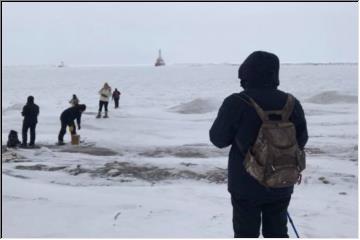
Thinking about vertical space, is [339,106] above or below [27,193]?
above

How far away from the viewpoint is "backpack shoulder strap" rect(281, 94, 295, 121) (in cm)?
345

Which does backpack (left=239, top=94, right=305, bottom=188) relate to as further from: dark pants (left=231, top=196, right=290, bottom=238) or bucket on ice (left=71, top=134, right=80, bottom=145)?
bucket on ice (left=71, top=134, right=80, bottom=145)

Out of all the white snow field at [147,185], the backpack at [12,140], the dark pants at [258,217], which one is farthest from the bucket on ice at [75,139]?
the dark pants at [258,217]

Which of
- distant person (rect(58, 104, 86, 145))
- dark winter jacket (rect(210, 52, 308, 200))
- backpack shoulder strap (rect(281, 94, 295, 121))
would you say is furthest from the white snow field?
backpack shoulder strap (rect(281, 94, 295, 121))

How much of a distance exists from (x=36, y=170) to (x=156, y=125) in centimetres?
843

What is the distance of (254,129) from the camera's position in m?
3.41

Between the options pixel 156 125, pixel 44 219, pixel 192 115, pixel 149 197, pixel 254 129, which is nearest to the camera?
pixel 254 129

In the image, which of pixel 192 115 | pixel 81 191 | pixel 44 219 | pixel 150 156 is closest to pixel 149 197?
pixel 81 191

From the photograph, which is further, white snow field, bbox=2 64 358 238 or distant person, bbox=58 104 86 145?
distant person, bbox=58 104 86 145

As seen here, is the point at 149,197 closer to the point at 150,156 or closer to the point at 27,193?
the point at 27,193

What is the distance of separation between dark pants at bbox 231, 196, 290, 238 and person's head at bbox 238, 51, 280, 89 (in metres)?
0.81

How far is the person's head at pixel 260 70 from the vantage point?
3.54 meters

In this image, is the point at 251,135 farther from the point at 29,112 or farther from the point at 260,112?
the point at 29,112

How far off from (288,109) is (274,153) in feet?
1.10
